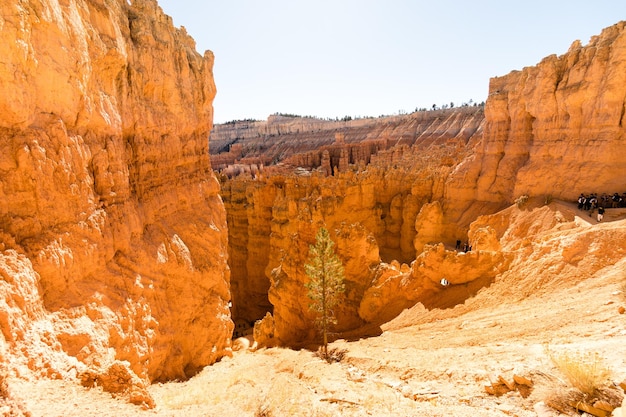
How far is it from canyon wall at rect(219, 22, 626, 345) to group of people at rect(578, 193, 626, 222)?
58 centimetres

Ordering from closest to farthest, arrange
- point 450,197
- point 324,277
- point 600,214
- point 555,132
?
point 324,277, point 600,214, point 555,132, point 450,197

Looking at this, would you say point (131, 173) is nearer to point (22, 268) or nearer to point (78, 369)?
point (22, 268)

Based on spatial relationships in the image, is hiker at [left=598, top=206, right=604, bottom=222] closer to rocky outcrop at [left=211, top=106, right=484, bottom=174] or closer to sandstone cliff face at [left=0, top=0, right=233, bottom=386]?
sandstone cliff face at [left=0, top=0, right=233, bottom=386]

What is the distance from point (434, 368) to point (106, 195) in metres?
8.83

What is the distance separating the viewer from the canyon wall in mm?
14867

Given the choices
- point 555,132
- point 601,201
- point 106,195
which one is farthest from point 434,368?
point 555,132

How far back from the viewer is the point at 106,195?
8562mm

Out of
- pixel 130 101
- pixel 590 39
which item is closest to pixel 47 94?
pixel 130 101

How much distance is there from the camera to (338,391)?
7.66 metres

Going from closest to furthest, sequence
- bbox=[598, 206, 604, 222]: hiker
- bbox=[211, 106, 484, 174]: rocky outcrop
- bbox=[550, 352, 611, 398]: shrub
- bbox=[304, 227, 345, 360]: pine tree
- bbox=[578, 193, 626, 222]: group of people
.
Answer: bbox=[550, 352, 611, 398]: shrub, bbox=[304, 227, 345, 360]: pine tree, bbox=[598, 206, 604, 222]: hiker, bbox=[578, 193, 626, 222]: group of people, bbox=[211, 106, 484, 174]: rocky outcrop

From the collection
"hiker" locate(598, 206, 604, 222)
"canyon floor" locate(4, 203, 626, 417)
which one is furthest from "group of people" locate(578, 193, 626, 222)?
"canyon floor" locate(4, 203, 626, 417)

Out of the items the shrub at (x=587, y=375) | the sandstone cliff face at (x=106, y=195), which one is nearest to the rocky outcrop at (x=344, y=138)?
the sandstone cliff face at (x=106, y=195)

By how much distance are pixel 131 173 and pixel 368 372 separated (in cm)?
875

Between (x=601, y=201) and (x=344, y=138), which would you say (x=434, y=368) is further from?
(x=344, y=138)
